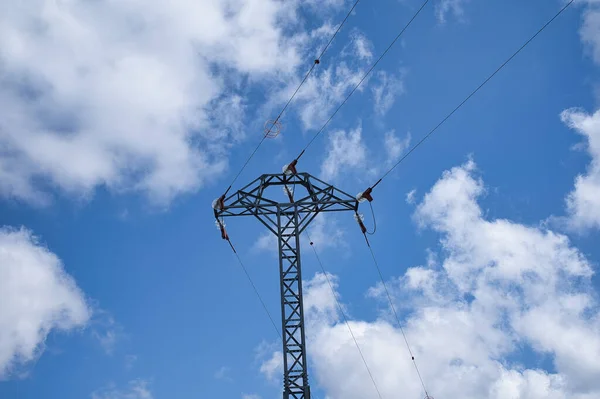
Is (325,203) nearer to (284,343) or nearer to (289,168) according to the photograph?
(289,168)

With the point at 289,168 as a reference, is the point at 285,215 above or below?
below

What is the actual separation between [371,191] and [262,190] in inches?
219

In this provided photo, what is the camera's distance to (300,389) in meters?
26.3

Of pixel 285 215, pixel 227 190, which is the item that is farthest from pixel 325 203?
pixel 227 190

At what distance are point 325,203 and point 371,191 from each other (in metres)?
2.41

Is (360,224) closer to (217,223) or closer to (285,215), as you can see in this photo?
(285,215)

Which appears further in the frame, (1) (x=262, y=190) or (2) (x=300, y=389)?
(1) (x=262, y=190)

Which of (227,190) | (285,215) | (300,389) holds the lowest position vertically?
(300,389)

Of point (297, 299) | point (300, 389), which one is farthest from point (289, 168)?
point (300, 389)

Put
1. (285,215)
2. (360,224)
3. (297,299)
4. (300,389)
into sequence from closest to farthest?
(300,389), (297,299), (285,215), (360,224)

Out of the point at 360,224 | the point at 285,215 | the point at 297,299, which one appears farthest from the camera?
the point at 360,224

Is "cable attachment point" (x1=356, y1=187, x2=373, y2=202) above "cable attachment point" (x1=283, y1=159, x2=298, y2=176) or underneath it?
underneath

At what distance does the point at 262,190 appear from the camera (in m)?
30.7

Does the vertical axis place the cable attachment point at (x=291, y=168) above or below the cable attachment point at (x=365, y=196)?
above
